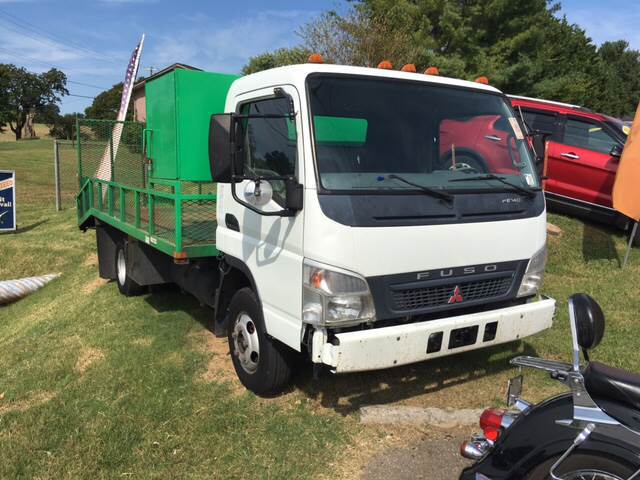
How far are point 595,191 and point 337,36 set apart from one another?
32.4 ft

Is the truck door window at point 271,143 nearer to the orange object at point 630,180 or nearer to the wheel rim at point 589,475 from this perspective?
the wheel rim at point 589,475

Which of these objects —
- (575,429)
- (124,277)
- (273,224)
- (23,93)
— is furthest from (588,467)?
(23,93)

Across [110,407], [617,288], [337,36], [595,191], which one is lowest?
[110,407]

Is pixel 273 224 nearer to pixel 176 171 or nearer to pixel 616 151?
pixel 176 171

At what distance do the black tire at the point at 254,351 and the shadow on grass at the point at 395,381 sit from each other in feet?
1.16

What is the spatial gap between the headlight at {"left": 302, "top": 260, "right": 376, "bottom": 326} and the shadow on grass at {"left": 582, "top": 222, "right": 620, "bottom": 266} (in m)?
5.30

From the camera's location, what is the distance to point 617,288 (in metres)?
6.36

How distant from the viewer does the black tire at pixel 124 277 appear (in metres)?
6.65

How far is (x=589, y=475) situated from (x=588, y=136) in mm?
7051

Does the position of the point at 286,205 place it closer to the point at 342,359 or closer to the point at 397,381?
the point at 342,359

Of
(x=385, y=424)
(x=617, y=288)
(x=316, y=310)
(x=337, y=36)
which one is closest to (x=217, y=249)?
(x=316, y=310)

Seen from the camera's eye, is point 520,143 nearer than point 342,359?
No

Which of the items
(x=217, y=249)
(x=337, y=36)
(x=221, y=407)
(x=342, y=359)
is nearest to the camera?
(x=342, y=359)

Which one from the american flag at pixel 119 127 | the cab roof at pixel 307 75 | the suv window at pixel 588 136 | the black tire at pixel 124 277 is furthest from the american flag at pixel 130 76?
the suv window at pixel 588 136
